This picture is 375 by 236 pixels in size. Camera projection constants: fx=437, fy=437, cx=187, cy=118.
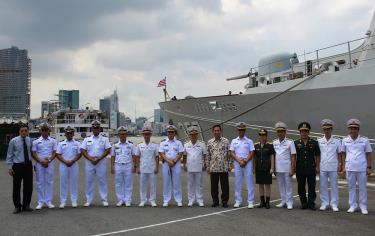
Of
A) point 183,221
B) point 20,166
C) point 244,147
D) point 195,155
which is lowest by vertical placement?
point 183,221

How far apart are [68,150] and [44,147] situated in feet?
1.36

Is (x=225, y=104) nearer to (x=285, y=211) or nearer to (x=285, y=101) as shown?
(x=285, y=101)

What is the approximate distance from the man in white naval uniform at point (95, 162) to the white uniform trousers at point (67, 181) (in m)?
0.20

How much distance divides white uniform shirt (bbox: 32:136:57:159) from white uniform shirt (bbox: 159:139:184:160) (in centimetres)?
195

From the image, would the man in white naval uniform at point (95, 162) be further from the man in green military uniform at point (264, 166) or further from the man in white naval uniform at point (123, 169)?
the man in green military uniform at point (264, 166)

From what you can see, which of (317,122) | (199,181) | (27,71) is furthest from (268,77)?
(27,71)

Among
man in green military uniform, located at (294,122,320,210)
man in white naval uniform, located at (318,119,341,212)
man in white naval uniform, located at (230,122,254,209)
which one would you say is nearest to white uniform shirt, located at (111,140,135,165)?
man in white naval uniform, located at (230,122,254,209)

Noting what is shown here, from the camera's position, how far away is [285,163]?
24.5 feet

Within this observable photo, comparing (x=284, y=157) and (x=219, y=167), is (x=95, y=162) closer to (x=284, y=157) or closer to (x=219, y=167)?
(x=219, y=167)

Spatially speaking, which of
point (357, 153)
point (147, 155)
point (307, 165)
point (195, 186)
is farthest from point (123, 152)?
point (357, 153)

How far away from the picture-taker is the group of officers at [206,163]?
7.26m

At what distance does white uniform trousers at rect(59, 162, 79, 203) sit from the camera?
7.78 m

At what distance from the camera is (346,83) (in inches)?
450

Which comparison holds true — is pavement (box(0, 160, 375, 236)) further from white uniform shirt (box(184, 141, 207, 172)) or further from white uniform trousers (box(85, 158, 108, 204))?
white uniform shirt (box(184, 141, 207, 172))
